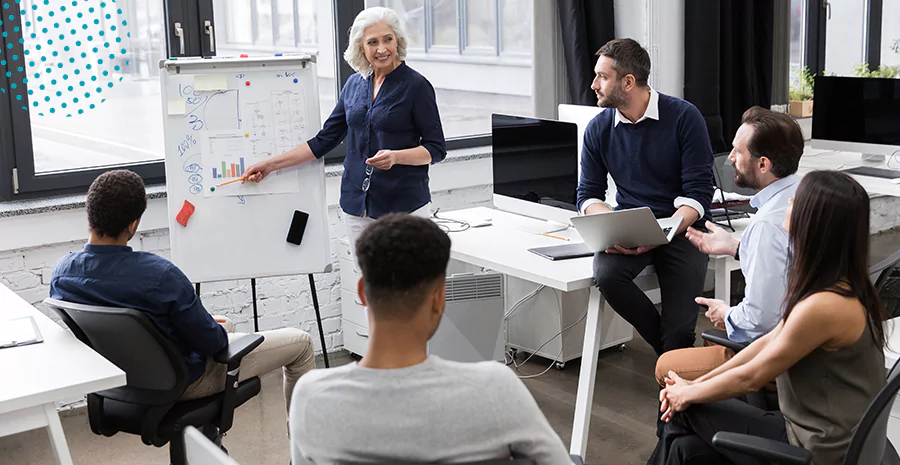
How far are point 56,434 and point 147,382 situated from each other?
0.34 metres

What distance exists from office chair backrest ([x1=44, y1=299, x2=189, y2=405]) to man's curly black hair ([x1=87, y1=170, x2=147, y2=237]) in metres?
0.22

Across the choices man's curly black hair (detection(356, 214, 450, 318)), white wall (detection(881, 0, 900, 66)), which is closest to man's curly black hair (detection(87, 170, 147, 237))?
man's curly black hair (detection(356, 214, 450, 318))

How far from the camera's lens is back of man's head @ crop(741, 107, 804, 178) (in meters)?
2.54

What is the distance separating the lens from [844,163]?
4.99 m

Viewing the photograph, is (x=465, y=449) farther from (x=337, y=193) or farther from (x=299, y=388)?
(x=337, y=193)

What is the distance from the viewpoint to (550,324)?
3.89 meters

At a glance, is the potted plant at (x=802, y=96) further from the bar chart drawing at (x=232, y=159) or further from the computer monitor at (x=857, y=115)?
the bar chart drawing at (x=232, y=159)

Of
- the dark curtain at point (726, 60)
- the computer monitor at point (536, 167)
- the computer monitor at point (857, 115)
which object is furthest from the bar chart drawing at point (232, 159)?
the computer monitor at point (857, 115)

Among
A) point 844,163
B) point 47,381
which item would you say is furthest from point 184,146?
point 844,163

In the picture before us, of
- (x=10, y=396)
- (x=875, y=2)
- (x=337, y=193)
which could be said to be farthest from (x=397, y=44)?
(x=875, y=2)

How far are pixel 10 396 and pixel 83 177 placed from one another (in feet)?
6.14

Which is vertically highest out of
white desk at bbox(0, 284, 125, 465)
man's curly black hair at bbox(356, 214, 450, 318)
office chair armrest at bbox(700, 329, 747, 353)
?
man's curly black hair at bbox(356, 214, 450, 318)

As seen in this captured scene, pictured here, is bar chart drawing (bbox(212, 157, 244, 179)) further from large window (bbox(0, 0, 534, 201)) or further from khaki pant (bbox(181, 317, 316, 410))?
khaki pant (bbox(181, 317, 316, 410))

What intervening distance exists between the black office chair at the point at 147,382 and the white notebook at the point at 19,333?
0.29 feet
